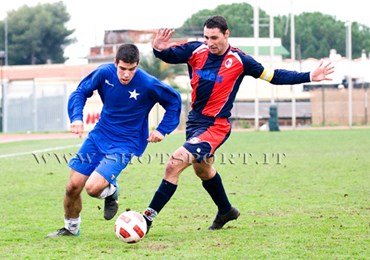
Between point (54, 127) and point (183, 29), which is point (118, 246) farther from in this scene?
point (183, 29)

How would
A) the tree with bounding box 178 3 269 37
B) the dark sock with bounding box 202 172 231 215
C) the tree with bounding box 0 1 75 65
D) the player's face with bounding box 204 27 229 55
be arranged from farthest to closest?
the tree with bounding box 178 3 269 37, the tree with bounding box 0 1 75 65, the dark sock with bounding box 202 172 231 215, the player's face with bounding box 204 27 229 55

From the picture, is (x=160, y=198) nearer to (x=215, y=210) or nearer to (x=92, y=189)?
(x=92, y=189)

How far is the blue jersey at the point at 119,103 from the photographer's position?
898 centimetres

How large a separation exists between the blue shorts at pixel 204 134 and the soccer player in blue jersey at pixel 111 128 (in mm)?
319

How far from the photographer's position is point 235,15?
115m

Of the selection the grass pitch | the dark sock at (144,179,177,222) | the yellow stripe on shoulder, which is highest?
the yellow stripe on shoulder

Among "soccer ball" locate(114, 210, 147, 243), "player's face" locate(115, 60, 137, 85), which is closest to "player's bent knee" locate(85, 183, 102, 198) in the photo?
"soccer ball" locate(114, 210, 147, 243)

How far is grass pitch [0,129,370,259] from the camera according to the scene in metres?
7.73

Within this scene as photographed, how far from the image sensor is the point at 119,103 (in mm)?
8992

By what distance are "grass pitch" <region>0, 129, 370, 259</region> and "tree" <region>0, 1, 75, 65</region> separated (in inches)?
2916

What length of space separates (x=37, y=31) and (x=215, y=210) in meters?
84.0

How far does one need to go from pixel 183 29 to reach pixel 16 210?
78395 millimetres

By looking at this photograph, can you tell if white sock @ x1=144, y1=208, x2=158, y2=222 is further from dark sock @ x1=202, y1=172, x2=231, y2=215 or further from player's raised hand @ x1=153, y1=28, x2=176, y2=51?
player's raised hand @ x1=153, y1=28, x2=176, y2=51

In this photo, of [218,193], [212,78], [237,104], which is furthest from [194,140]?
[237,104]
